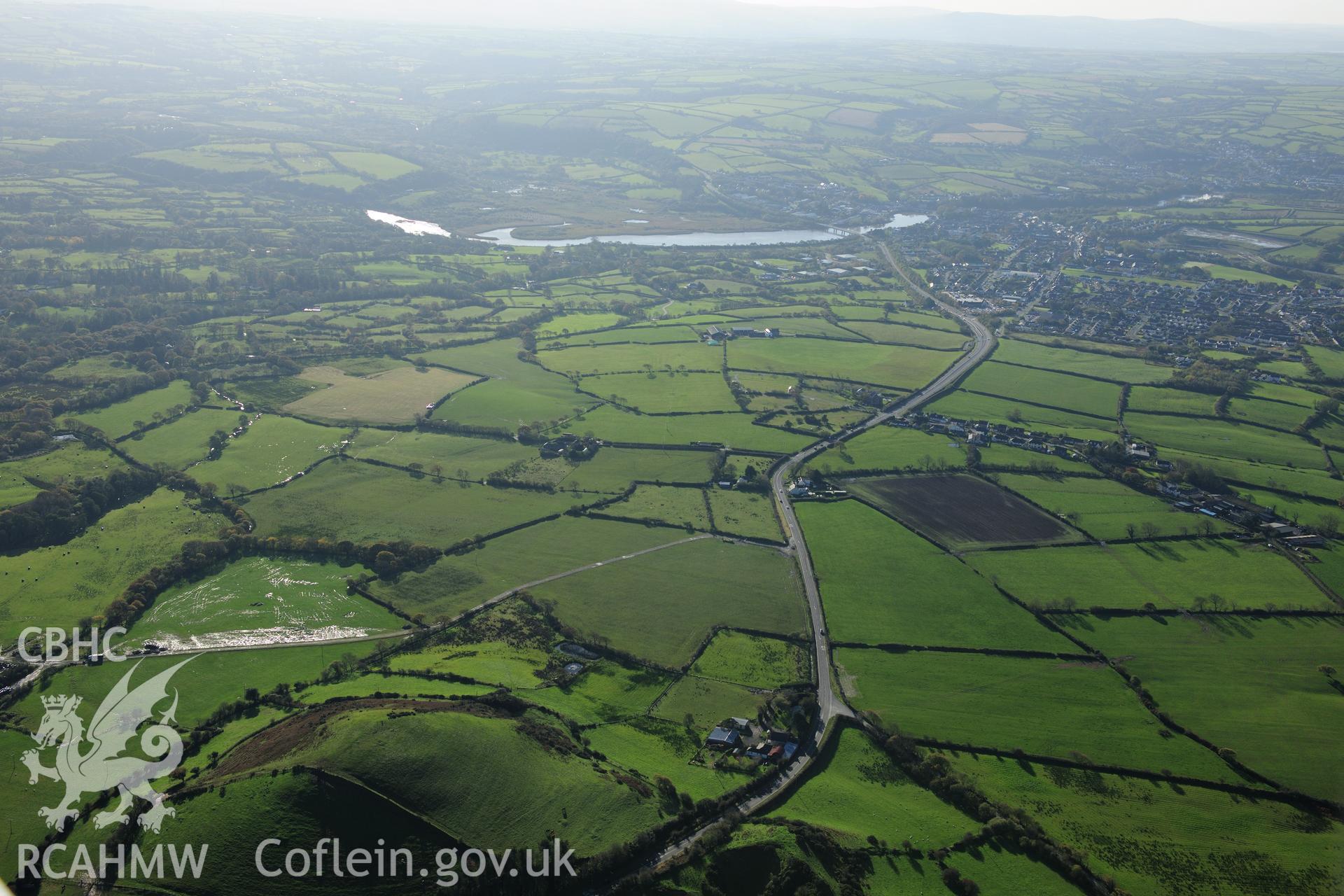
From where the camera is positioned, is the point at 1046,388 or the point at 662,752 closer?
the point at 662,752

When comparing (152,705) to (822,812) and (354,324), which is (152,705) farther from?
(354,324)

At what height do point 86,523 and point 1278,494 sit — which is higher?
point 1278,494

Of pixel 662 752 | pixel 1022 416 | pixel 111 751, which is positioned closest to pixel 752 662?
pixel 662 752

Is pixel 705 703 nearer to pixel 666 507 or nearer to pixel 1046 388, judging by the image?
pixel 666 507

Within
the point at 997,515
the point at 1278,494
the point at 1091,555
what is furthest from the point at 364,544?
the point at 1278,494

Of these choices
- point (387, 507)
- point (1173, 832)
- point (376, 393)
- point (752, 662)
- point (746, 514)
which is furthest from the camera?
point (376, 393)

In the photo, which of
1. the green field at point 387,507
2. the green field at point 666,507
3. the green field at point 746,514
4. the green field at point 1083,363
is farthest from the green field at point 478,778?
the green field at point 1083,363

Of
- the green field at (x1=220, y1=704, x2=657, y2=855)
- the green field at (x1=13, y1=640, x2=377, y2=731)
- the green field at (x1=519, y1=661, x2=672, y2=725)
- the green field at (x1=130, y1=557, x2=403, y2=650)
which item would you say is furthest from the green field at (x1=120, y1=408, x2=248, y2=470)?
the green field at (x1=519, y1=661, x2=672, y2=725)
